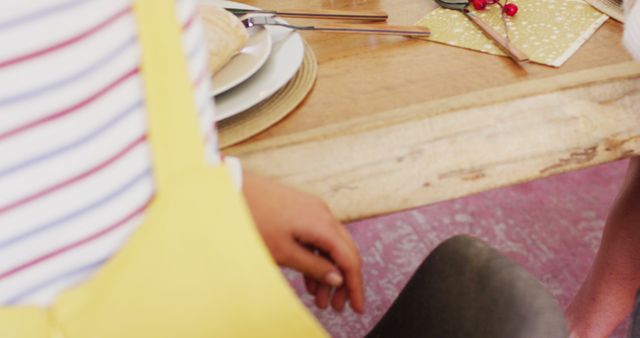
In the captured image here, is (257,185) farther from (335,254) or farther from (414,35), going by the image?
(414,35)

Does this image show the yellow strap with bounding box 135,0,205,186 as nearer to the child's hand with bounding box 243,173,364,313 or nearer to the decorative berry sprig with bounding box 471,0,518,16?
the child's hand with bounding box 243,173,364,313

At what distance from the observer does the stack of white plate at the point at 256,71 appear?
67cm

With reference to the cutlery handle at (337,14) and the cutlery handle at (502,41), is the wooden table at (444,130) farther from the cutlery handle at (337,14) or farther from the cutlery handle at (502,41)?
the cutlery handle at (337,14)

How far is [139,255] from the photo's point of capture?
455 mm

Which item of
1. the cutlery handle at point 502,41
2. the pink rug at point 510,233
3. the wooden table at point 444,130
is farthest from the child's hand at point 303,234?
the pink rug at point 510,233

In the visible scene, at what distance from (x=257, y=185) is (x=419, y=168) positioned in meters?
0.17

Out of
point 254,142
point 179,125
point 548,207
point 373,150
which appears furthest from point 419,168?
point 548,207

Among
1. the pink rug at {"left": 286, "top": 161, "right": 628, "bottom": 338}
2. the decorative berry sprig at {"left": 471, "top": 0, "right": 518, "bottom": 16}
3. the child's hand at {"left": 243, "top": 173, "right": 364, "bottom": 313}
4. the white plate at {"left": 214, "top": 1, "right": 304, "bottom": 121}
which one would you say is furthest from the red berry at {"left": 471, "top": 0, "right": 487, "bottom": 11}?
the pink rug at {"left": 286, "top": 161, "right": 628, "bottom": 338}

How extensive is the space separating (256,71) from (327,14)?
0.53 ft

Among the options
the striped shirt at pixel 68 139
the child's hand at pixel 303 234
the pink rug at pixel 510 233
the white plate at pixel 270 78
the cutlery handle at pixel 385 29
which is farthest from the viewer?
the pink rug at pixel 510 233

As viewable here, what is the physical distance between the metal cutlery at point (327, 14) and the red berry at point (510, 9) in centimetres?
14

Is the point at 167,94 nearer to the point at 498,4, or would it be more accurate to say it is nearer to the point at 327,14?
the point at 327,14

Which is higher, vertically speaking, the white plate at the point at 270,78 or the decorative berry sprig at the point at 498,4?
the white plate at the point at 270,78

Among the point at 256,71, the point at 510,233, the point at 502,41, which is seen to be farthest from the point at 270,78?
the point at 510,233
